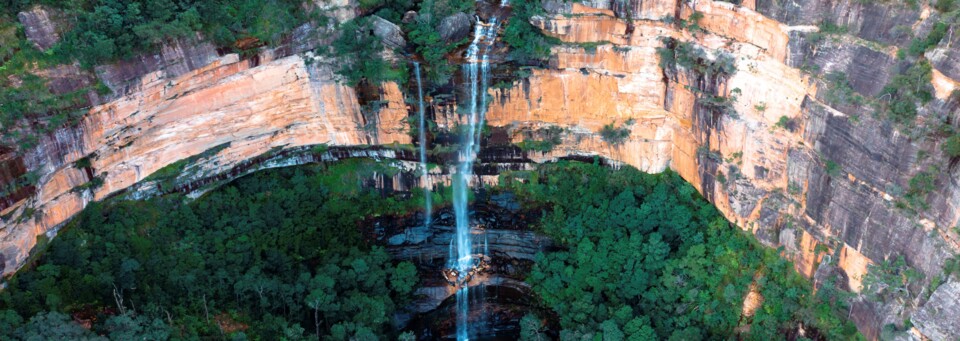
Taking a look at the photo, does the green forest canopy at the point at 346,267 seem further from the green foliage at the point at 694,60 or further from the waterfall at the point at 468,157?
the green foliage at the point at 694,60

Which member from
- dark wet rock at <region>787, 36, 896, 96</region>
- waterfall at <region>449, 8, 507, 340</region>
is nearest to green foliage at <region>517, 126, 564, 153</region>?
waterfall at <region>449, 8, 507, 340</region>

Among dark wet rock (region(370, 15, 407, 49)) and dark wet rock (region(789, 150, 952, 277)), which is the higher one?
dark wet rock (region(370, 15, 407, 49))

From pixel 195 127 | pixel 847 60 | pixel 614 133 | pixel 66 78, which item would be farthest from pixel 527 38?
pixel 66 78

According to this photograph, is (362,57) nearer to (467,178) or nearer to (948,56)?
(467,178)

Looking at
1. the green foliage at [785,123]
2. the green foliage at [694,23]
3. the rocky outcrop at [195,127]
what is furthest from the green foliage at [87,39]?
the green foliage at [785,123]

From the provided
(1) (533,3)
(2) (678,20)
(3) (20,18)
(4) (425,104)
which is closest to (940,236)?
(2) (678,20)

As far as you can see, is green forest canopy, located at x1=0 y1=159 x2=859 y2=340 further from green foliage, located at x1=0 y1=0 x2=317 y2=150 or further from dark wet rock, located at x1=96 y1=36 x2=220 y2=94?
dark wet rock, located at x1=96 y1=36 x2=220 y2=94

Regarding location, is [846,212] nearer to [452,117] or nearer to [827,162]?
[827,162]
